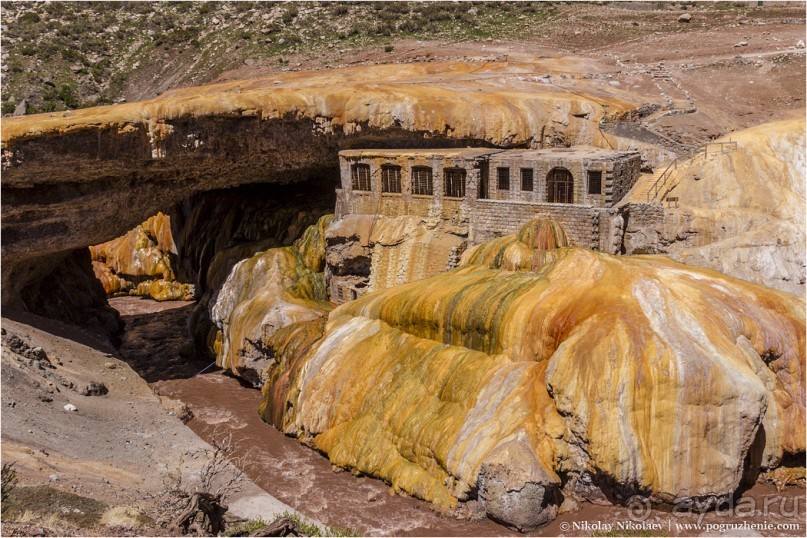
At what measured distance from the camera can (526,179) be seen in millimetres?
Result: 34094

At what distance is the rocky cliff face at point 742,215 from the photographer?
2833cm

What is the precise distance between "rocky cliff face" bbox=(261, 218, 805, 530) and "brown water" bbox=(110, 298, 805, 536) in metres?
0.56

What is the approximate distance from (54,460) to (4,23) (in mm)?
65488

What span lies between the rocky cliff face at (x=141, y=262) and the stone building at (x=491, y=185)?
70.8ft

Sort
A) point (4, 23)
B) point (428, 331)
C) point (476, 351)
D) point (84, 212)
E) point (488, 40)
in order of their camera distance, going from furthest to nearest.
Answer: point (4, 23), point (488, 40), point (84, 212), point (428, 331), point (476, 351)

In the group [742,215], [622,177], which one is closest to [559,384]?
[742,215]

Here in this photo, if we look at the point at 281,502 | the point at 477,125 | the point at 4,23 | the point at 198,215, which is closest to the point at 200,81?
the point at 198,215

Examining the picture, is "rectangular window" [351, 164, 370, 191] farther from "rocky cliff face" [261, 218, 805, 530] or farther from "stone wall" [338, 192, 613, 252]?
"rocky cliff face" [261, 218, 805, 530]

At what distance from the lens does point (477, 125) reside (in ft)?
122

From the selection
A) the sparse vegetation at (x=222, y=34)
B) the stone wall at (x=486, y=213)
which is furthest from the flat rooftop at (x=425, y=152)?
the sparse vegetation at (x=222, y=34)

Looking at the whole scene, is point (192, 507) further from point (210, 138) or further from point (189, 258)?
point (189, 258)

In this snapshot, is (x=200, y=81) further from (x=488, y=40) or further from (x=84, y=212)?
(x=84, y=212)

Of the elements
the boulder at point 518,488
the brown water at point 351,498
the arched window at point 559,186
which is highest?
the arched window at point 559,186

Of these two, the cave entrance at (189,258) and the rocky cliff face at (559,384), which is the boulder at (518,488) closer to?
the rocky cliff face at (559,384)
